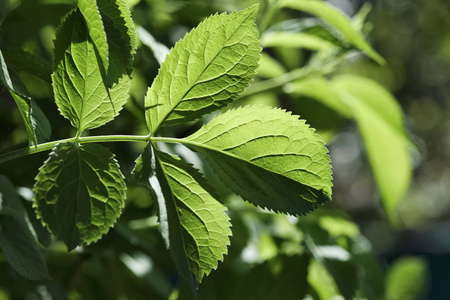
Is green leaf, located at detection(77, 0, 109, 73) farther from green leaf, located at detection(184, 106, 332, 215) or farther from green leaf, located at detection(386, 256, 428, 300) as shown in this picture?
green leaf, located at detection(386, 256, 428, 300)

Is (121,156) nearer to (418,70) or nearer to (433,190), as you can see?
(418,70)

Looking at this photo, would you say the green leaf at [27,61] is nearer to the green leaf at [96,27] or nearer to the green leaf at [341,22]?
the green leaf at [96,27]

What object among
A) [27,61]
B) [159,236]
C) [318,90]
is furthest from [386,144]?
[27,61]

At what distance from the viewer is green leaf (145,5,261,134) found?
288 millimetres

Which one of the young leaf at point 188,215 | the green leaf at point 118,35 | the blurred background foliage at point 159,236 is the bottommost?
the blurred background foliage at point 159,236

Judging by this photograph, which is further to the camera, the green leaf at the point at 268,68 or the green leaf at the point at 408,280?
the green leaf at the point at 408,280

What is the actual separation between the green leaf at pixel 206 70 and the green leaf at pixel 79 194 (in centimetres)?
4

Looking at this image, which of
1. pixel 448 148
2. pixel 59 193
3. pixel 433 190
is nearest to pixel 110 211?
pixel 59 193

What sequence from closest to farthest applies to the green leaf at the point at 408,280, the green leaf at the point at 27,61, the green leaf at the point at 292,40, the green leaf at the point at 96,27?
the green leaf at the point at 96,27, the green leaf at the point at 27,61, the green leaf at the point at 292,40, the green leaf at the point at 408,280

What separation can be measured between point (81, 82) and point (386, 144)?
37 cm

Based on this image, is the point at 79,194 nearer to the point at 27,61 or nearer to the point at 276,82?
the point at 27,61

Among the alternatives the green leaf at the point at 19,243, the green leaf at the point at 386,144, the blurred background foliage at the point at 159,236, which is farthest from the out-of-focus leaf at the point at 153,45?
the green leaf at the point at 386,144

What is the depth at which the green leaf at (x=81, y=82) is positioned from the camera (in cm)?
28

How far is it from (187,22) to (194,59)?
1.03 ft
